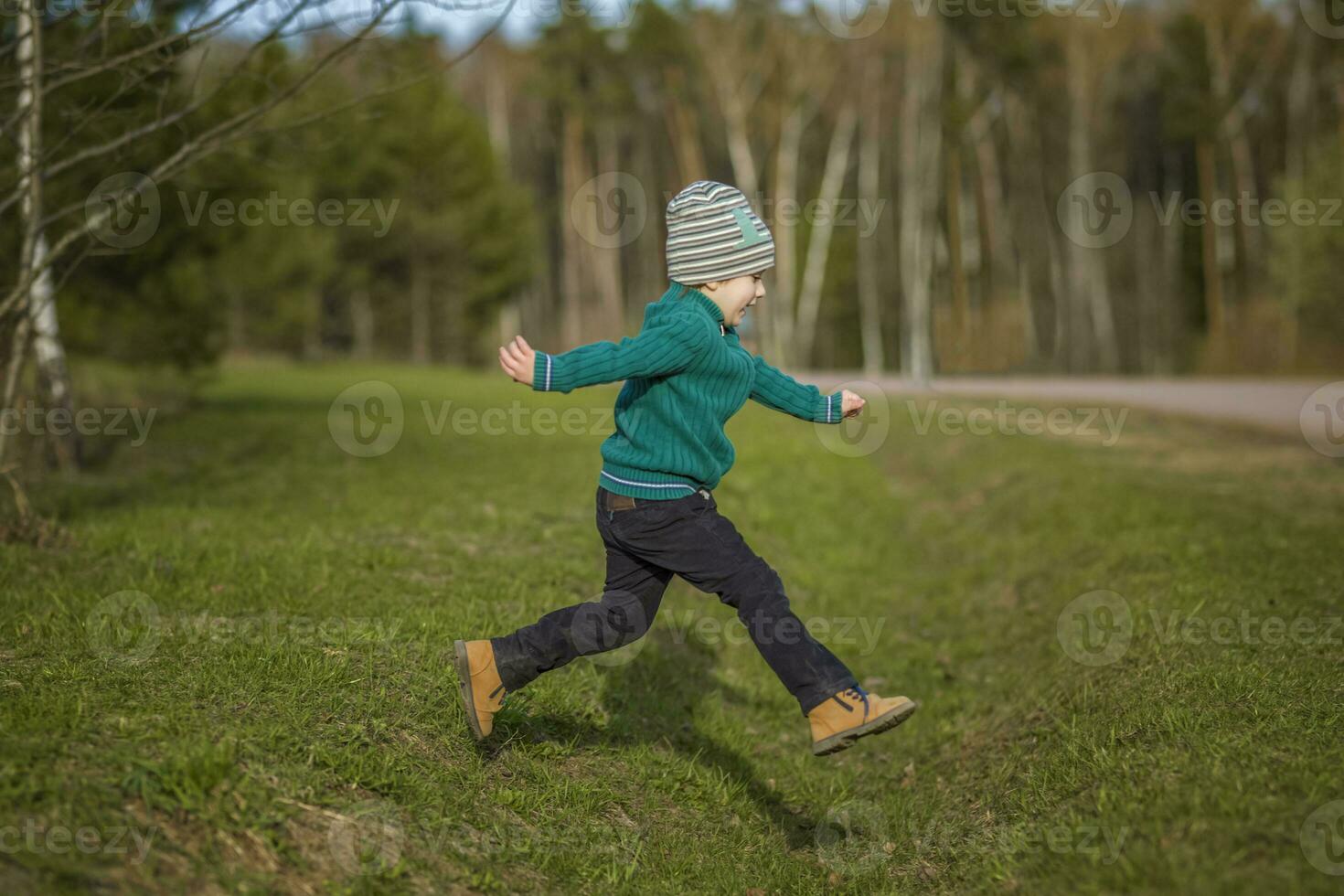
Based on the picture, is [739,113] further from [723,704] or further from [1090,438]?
[723,704]

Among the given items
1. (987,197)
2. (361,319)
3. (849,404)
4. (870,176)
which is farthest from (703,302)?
(361,319)

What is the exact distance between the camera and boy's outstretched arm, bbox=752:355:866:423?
4102mm

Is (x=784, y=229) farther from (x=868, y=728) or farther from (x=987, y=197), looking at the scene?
(x=868, y=728)

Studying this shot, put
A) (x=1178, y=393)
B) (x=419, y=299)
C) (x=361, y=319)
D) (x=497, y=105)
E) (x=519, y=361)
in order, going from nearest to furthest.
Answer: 1. (x=519, y=361)
2. (x=1178, y=393)
3. (x=419, y=299)
4. (x=361, y=319)
5. (x=497, y=105)

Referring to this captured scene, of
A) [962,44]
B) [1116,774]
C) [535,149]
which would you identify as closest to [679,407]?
[1116,774]

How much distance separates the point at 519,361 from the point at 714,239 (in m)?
0.85

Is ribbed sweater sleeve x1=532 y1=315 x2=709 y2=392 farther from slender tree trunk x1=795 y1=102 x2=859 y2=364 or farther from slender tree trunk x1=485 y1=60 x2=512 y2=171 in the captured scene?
slender tree trunk x1=485 y1=60 x2=512 y2=171

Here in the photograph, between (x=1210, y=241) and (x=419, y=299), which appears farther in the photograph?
(x=419, y=299)

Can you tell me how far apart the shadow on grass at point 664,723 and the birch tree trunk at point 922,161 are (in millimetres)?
22742

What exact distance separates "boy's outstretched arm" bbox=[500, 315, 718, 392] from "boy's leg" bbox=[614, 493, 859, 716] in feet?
1.70

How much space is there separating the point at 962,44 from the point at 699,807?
34.3 m

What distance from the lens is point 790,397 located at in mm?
4125

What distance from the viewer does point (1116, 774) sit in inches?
160

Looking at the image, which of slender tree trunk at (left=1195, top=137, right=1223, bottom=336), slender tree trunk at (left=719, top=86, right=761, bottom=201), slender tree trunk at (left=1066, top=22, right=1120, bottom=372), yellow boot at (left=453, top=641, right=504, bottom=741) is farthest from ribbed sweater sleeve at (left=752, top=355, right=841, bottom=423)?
slender tree trunk at (left=1066, top=22, right=1120, bottom=372)
